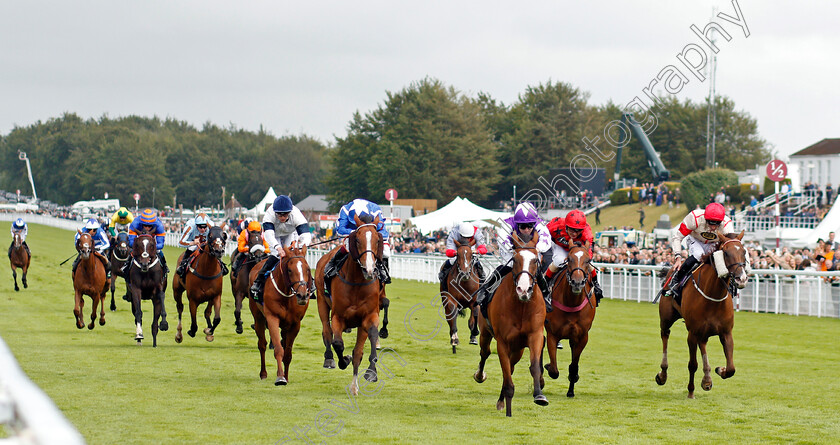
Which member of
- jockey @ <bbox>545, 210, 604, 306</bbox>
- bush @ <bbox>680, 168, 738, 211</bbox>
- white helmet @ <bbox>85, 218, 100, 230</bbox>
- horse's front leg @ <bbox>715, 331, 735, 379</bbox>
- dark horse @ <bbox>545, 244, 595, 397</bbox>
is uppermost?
bush @ <bbox>680, 168, 738, 211</bbox>

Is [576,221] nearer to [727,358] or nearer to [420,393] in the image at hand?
[727,358]

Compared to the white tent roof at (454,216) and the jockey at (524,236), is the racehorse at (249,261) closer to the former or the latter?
the jockey at (524,236)

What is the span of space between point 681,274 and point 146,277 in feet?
25.1

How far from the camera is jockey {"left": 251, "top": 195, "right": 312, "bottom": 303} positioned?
10.2m

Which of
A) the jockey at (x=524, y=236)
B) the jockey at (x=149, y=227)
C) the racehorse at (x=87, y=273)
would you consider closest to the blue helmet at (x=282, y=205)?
the jockey at (x=524, y=236)

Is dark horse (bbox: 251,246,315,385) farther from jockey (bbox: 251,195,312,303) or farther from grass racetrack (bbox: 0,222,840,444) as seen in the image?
grass racetrack (bbox: 0,222,840,444)

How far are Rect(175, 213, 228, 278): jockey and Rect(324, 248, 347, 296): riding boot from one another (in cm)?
422

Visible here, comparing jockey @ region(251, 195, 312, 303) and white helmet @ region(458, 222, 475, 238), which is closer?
jockey @ region(251, 195, 312, 303)

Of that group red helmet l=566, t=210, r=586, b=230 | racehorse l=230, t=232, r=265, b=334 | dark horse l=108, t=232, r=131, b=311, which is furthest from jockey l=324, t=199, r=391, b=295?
dark horse l=108, t=232, r=131, b=311

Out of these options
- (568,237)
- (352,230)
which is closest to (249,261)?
(352,230)

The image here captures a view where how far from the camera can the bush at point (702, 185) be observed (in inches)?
1699

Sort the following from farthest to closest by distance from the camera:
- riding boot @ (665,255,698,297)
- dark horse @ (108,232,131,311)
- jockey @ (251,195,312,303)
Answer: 1. dark horse @ (108,232,131,311)
2. jockey @ (251,195,312,303)
3. riding boot @ (665,255,698,297)

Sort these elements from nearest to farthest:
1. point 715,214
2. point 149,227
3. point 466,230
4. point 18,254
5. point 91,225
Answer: point 715,214, point 466,230, point 149,227, point 91,225, point 18,254

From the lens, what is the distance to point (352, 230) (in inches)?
394
